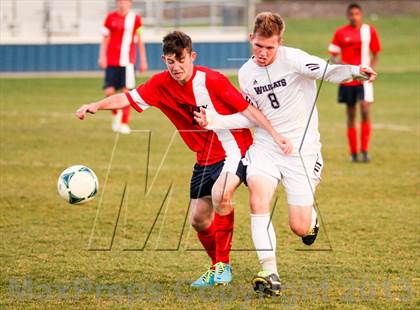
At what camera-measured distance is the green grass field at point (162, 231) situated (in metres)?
6.28

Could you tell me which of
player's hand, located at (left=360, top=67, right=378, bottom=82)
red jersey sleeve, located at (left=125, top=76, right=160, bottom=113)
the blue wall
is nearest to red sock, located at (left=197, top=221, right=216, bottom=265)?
red jersey sleeve, located at (left=125, top=76, right=160, bottom=113)

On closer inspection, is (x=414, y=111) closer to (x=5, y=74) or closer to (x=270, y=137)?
(x=5, y=74)

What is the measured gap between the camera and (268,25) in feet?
20.5

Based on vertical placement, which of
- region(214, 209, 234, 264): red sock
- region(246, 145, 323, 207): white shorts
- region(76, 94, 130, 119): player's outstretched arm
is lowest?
region(214, 209, 234, 264): red sock

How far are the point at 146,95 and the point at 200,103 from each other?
1.31 feet

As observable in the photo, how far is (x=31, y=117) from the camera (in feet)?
56.4

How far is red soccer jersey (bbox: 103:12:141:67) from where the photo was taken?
51.6ft

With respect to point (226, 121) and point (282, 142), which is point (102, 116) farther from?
point (282, 142)

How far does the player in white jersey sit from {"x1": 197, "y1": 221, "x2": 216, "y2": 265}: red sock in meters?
0.50

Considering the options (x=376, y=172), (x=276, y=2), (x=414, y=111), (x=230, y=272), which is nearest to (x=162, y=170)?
(x=376, y=172)

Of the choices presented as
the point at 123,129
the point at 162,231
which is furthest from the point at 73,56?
the point at 162,231

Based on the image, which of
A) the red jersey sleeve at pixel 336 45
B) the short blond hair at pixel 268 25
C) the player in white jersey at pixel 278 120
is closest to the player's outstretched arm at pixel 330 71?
the player in white jersey at pixel 278 120

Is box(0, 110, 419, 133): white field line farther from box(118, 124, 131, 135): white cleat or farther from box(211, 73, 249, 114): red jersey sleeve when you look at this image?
box(211, 73, 249, 114): red jersey sleeve

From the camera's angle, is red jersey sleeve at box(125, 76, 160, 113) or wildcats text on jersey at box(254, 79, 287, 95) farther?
red jersey sleeve at box(125, 76, 160, 113)
